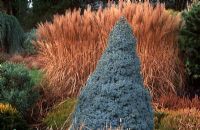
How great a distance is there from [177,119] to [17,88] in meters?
2.68

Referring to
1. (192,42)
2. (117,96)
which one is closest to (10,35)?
(192,42)

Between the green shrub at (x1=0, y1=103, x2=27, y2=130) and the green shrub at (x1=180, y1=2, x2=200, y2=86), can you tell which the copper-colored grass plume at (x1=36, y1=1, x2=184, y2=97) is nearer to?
the green shrub at (x1=180, y1=2, x2=200, y2=86)

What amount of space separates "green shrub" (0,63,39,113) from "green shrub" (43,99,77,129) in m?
0.39

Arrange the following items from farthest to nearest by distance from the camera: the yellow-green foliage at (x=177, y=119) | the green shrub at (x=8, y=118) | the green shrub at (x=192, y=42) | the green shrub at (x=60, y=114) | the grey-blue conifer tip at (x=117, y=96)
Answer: the green shrub at (x=192, y=42), the green shrub at (x=60, y=114), the green shrub at (x=8, y=118), the yellow-green foliage at (x=177, y=119), the grey-blue conifer tip at (x=117, y=96)

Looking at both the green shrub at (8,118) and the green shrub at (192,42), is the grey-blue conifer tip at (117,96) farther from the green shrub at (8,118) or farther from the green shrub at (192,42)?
the green shrub at (192,42)

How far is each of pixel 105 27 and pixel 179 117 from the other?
2876mm

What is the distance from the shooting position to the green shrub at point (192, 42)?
935cm

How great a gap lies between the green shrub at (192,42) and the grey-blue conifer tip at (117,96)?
3531mm

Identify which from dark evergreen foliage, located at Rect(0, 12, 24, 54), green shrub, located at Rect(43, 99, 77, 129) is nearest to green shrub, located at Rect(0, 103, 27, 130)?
green shrub, located at Rect(43, 99, 77, 129)

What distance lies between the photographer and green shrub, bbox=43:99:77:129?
758 cm

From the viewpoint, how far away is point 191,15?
31.3 feet

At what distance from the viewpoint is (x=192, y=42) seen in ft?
30.8

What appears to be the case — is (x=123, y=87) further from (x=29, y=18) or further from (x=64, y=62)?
(x=29, y=18)

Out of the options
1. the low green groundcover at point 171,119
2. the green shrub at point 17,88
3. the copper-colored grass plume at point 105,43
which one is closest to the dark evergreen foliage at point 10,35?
the copper-colored grass plume at point 105,43
